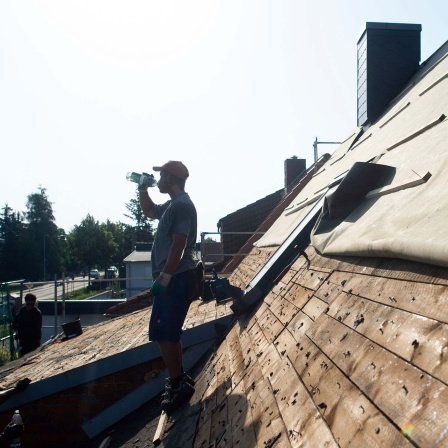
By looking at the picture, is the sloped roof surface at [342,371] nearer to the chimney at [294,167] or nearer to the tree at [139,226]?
the chimney at [294,167]

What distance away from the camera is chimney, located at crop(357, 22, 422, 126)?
780cm

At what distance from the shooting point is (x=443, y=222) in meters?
1.86

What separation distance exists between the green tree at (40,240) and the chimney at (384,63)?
65932 millimetres

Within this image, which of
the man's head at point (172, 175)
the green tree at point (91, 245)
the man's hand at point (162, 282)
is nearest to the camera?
the man's hand at point (162, 282)

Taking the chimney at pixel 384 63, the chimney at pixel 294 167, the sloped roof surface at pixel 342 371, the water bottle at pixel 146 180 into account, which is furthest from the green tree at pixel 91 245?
the sloped roof surface at pixel 342 371

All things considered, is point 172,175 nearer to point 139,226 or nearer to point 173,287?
point 173,287

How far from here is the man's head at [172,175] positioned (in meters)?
3.95

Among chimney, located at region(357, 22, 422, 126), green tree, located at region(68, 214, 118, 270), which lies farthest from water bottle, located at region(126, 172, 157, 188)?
green tree, located at region(68, 214, 118, 270)

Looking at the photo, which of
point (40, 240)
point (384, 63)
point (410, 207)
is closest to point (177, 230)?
point (410, 207)

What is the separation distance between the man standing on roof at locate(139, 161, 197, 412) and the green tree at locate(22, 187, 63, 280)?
68670mm

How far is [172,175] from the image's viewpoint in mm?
3951

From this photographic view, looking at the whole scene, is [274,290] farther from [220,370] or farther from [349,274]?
[349,274]

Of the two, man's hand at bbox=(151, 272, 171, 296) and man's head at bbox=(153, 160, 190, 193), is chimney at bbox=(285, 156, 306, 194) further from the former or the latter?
man's hand at bbox=(151, 272, 171, 296)

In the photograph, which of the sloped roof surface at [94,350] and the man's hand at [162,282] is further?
the sloped roof surface at [94,350]
